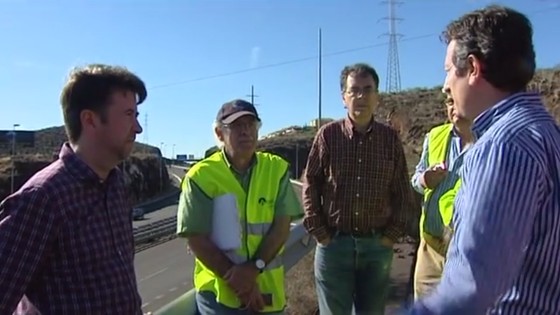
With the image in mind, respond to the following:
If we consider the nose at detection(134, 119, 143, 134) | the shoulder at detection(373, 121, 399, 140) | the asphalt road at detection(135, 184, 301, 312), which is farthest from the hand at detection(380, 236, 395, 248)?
the asphalt road at detection(135, 184, 301, 312)

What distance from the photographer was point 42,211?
2.76m

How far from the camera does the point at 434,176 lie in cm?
422

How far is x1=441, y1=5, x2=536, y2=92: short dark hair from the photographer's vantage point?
2.08m

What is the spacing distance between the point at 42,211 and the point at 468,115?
1633mm

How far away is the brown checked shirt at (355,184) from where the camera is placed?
4832mm

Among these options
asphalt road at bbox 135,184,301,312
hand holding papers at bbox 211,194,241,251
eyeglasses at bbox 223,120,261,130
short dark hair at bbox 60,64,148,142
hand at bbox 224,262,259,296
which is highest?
short dark hair at bbox 60,64,148,142

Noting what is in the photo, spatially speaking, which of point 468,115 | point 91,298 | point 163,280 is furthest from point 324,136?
point 163,280

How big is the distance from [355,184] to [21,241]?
2.62 metres

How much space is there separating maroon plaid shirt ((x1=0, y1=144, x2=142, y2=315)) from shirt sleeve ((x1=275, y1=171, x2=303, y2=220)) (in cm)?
134

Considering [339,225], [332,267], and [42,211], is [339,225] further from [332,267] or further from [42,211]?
[42,211]

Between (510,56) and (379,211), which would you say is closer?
(510,56)

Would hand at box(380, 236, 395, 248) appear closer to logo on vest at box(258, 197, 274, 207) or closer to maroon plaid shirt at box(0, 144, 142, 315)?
logo on vest at box(258, 197, 274, 207)

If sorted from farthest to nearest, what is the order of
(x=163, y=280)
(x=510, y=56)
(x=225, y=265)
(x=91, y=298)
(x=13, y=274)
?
1. (x=163, y=280)
2. (x=225, y=265)
3. (x=91, y=298)
4. (x=13, y=274)
5. (x=510, y=56)

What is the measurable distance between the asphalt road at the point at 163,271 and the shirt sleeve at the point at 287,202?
57.8 ft
